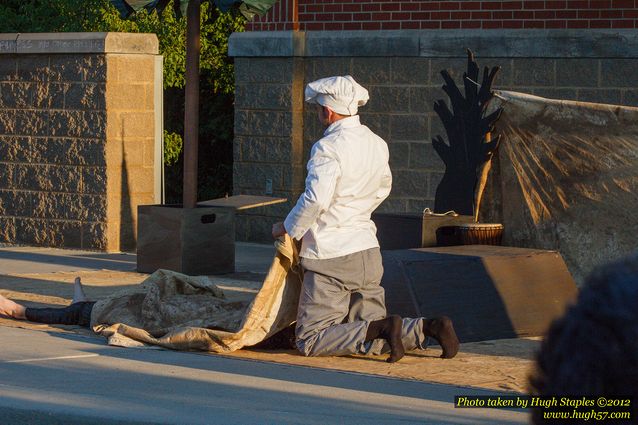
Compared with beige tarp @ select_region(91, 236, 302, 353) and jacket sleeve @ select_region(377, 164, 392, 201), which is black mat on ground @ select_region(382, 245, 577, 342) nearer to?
jacket sleeve @ select_region(377, 164, 392, 201)

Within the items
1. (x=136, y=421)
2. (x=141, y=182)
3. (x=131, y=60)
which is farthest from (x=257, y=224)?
(x=136, y=421)

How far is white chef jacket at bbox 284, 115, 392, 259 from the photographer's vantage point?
23.1 ft

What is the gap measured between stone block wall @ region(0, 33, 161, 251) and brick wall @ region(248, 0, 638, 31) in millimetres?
1938

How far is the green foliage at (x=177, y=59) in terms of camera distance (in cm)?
1722

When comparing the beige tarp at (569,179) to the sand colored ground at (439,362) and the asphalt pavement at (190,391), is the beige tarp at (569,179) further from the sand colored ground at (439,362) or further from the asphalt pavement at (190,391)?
the asphalt pavement at (190,391)

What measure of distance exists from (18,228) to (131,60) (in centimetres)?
241

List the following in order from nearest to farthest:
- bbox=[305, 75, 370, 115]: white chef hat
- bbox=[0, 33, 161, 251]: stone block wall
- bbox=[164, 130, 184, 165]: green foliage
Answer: bbox=[305, 75, 370, 115]: white chef hat < bbox=[0, 33, 161, 251]: stone block wall < bbox=[164, 130, 184, 165]: green foliage

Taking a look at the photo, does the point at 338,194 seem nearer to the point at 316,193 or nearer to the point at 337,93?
the point at 316,193

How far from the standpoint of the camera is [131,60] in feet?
42.4

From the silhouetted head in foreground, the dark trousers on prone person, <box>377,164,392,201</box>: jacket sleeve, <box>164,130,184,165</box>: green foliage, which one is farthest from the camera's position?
<box>164,130,184,165</box>: green foliage

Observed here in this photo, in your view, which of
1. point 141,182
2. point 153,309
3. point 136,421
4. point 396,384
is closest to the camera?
point 136,421

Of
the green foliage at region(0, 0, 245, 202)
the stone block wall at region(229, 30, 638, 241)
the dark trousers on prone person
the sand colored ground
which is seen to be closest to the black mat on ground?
the sand colored ground

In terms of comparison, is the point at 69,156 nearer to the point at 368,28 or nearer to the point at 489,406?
the point at 368,28

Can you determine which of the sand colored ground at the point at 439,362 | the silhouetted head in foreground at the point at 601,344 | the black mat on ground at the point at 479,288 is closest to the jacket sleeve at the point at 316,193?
the sand colored ground at the point at 439,362
